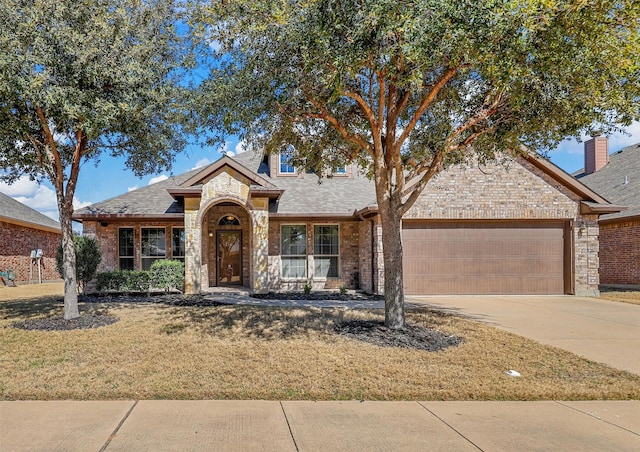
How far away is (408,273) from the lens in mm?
13820

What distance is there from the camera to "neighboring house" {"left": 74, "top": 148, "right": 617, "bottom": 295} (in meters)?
13.6

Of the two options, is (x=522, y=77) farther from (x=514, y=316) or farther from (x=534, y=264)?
(x=534, y=264)

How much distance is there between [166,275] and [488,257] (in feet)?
35.8

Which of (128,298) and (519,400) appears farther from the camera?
(128,298)

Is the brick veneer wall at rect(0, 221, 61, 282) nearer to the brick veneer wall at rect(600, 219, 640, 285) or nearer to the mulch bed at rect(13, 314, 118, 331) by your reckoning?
the mulch bed at rect(13, 314, 118, 331)

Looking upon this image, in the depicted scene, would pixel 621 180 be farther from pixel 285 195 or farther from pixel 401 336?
pixel 401 336

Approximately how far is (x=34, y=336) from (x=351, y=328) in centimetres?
595

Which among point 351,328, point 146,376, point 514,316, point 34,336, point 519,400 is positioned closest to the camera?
point 519,400

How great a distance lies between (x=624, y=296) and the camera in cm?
1387

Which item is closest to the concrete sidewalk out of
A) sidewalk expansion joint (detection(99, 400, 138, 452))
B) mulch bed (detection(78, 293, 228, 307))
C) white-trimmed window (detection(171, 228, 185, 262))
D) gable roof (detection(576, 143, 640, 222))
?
sidewalk expansion joint (detection(99, 400, 138, 452))

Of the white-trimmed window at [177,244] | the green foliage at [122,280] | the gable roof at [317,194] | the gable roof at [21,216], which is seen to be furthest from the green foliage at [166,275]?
the gable roof at [21,216]

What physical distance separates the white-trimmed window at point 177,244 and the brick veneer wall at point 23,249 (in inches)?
276

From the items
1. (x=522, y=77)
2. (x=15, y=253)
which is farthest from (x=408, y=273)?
(x=15, y=253)

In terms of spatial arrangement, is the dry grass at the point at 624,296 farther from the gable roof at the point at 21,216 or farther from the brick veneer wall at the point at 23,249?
the gable roof at the point at 21,216
